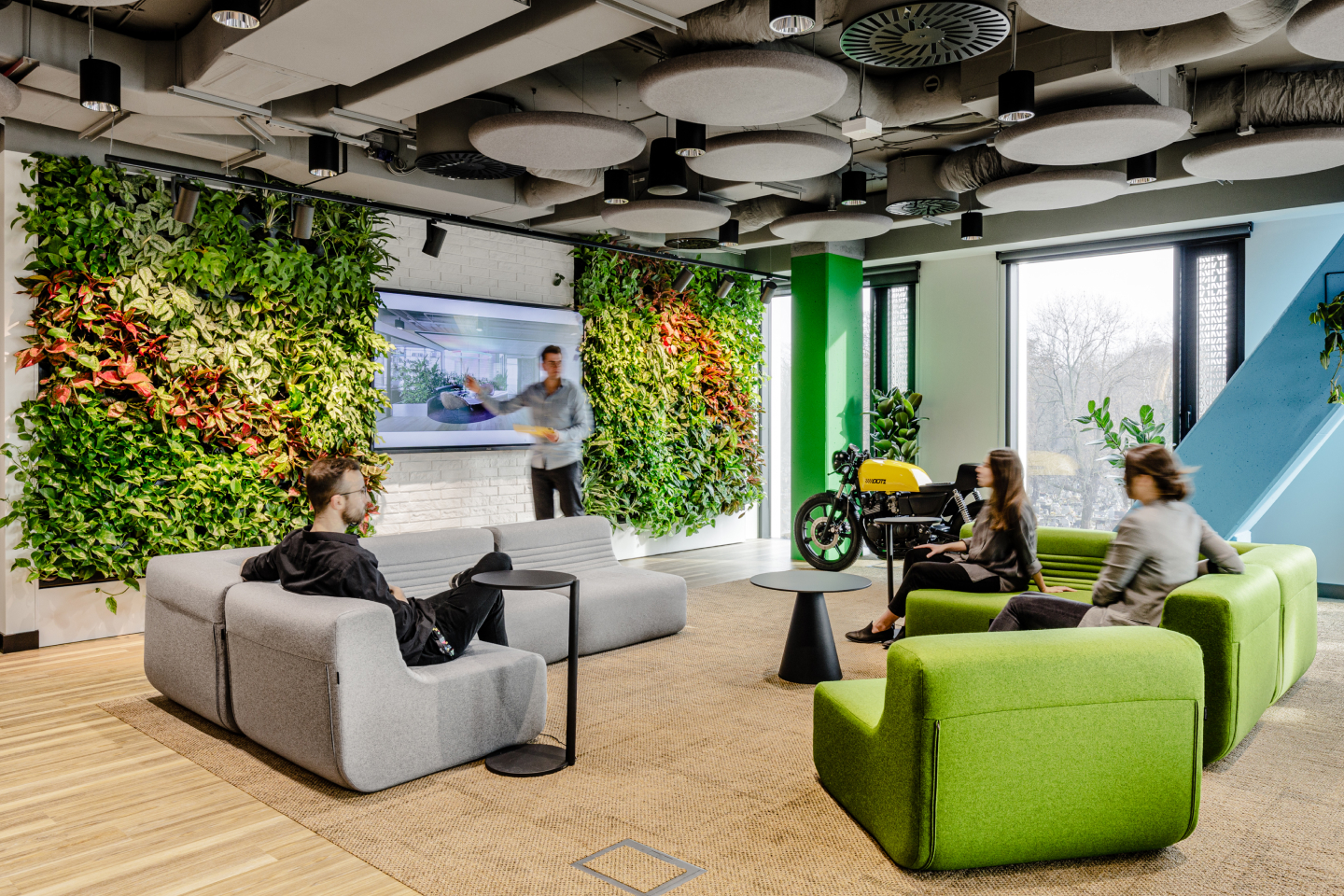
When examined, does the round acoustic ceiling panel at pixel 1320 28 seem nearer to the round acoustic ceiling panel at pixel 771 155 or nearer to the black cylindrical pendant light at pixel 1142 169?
the black cylindrical pendant light at pixel 1142 169

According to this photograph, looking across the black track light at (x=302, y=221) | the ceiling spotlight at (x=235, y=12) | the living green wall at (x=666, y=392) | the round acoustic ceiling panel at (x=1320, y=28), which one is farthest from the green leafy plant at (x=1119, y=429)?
the ceiling spotlight at (x=235, y=12)

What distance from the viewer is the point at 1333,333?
6.43 meters

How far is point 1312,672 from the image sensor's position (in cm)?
484

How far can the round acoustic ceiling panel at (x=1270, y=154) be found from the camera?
15.9 feet

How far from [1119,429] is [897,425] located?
203 cm

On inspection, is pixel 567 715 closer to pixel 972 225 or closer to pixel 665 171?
pixel 665 171

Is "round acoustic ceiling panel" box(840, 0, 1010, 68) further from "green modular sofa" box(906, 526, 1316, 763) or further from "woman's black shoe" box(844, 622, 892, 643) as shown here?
"woman's black shoe" box(844, 622, 892, 643)

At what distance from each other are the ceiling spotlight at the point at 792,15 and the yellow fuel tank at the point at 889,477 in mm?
5095

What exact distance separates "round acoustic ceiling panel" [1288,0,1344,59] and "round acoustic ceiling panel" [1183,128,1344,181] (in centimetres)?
128

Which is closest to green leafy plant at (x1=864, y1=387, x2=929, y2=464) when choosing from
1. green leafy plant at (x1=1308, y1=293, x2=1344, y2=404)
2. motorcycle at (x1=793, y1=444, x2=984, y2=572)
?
motorcycle at (x1=793, y1=444, x2=984, y2=572)

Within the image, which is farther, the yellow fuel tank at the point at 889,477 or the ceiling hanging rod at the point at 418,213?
the yellow fuel tank at the point at 889,477

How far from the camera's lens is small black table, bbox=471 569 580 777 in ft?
11.1

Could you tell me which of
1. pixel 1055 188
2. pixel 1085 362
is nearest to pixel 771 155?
pixel 1055 188

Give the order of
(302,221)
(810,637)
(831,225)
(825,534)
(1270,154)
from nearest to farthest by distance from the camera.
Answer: (810,637) < (1270,154) < (302,221) < (831,225) < (825,534)
